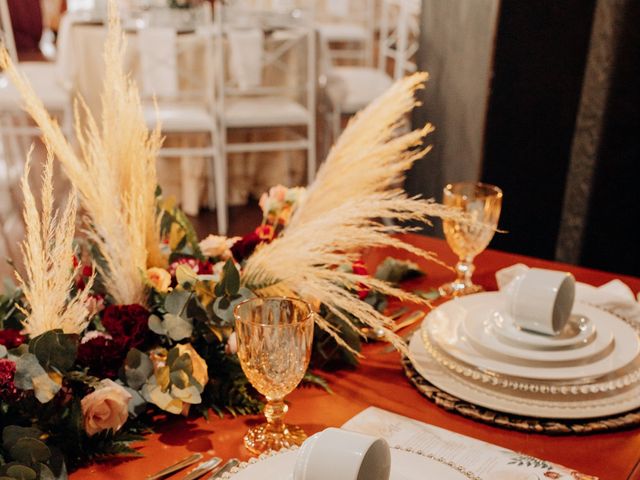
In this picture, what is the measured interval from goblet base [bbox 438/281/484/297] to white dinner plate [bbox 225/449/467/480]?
53 centimetres

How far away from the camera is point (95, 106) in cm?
344

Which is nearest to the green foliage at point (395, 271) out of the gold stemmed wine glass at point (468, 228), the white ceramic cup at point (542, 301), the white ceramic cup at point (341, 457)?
the gold stemmed wine glass at point (468, 228)

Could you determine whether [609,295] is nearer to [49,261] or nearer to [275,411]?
[275,411]

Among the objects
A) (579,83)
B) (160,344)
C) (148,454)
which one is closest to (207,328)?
(160,344)

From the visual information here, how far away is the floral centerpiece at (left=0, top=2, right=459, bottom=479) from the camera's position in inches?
29.7

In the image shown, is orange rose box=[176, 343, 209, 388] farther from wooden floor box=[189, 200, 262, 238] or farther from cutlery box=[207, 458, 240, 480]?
wooden floor box=[189, 200, 262, 238]

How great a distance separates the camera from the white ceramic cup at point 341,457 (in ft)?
1.94

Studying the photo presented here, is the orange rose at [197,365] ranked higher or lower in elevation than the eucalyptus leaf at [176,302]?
lower

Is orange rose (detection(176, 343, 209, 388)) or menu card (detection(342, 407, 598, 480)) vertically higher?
orange rose (detection(176, 343, 209, 388))

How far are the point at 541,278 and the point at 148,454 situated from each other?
53 cm

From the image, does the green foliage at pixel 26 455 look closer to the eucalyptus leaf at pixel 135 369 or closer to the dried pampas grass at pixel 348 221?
the eucalyptus leaf at pixel 135 369

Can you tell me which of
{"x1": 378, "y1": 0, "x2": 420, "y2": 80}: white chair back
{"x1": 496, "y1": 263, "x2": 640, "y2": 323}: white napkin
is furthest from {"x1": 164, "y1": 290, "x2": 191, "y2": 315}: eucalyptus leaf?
{"x1": 378, "y1": 0, "x2": 420, "y2": 80}: white chair back

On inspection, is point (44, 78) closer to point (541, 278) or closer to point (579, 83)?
point (579, 83)

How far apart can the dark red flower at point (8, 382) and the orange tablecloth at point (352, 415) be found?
0.10 meters
